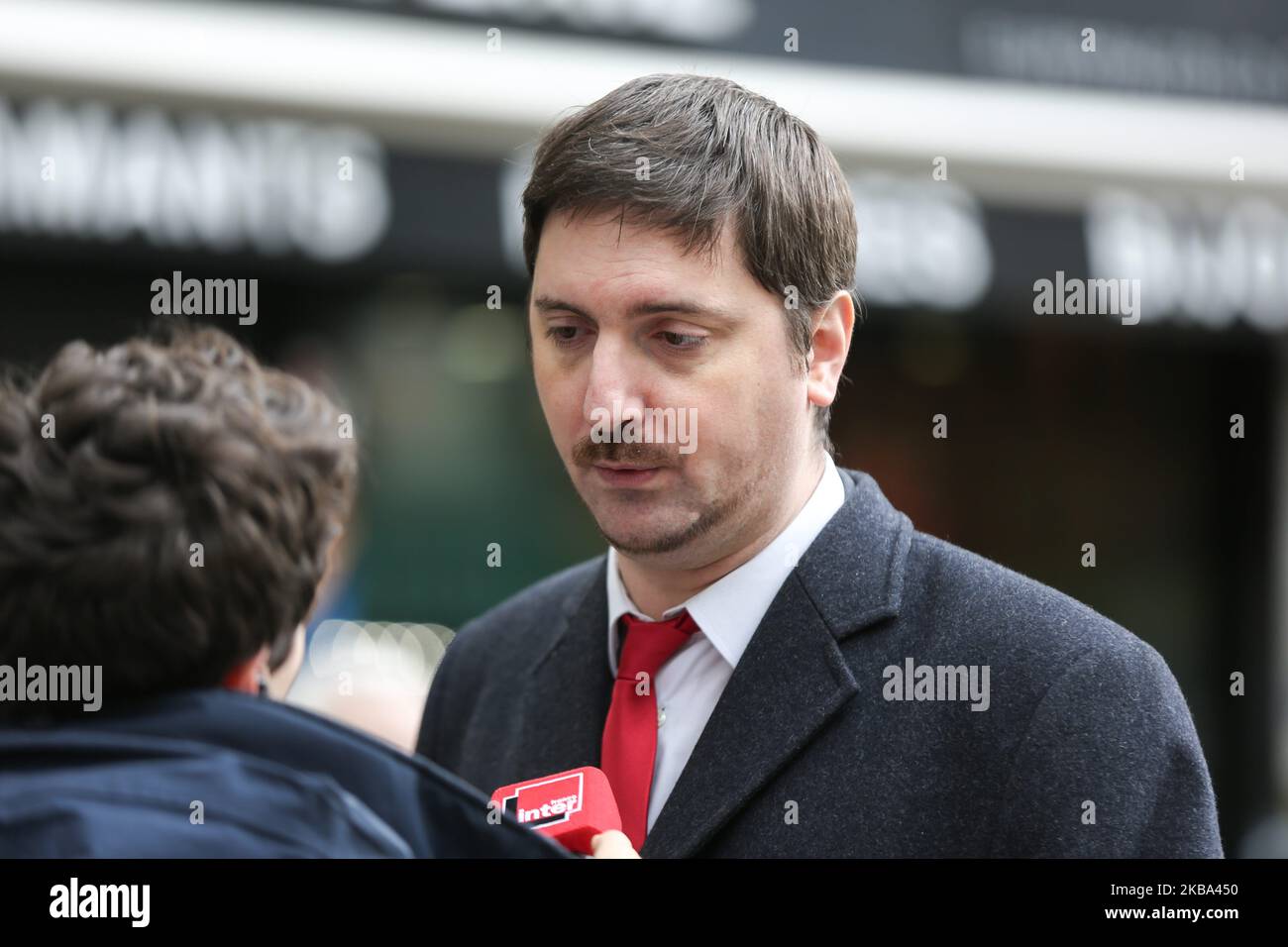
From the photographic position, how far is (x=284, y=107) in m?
5.39

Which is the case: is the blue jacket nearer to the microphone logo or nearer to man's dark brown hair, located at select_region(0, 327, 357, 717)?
man's dark brown hair, located at select_region(0, 327, 357, 717)

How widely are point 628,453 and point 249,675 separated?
708 millimetres

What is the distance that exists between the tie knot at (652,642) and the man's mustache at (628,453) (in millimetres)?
267

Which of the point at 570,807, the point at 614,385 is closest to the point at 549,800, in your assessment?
the point at 570,807

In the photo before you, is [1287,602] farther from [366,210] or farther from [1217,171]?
[366,210]

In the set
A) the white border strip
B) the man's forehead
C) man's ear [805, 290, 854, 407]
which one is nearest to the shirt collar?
man's ear [805, 290, 854, 407]

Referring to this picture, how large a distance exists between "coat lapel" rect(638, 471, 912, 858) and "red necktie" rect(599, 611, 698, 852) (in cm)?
7

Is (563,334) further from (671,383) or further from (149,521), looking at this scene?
(149,521)

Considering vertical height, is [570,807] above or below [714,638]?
below

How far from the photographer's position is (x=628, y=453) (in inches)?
85.0

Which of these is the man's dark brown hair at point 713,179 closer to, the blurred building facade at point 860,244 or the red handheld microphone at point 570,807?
the red handheld microphone at point 570,807

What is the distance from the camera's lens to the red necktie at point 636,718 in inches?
85.3
